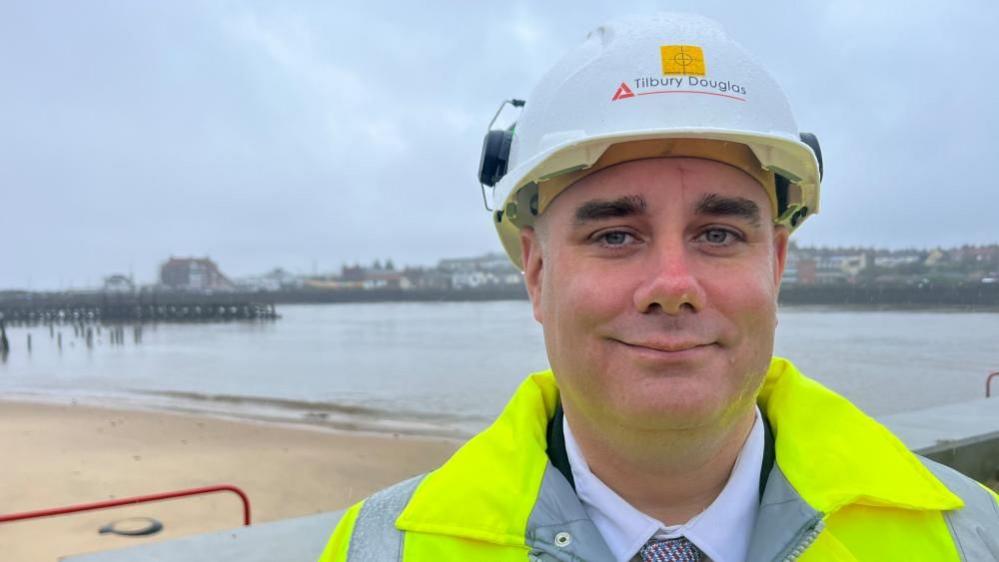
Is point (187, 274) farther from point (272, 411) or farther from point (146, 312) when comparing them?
point (272, 411)

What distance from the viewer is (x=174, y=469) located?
14508 mm

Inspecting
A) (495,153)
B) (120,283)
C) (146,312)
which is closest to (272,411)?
(495,153)

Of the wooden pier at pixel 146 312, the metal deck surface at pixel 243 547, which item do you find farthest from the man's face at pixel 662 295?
the wooden pier at pixel 146 312

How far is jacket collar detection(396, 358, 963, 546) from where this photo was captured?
146 cm

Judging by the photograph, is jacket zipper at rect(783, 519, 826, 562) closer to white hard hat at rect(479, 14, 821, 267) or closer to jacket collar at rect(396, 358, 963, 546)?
jacket collar at rect(396, 358, 963, 546)

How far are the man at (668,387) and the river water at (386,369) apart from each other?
1732 centimetres

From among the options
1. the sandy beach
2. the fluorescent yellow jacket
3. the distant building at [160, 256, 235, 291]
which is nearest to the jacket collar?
the fluorescent yellow jacket

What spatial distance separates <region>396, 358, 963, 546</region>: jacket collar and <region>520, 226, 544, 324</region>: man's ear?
0.28 m

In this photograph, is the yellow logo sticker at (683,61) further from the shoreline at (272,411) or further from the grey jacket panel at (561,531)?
the shoreline at (272,411)

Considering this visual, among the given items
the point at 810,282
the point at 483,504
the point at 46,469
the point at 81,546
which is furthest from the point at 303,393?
the point at 810,282

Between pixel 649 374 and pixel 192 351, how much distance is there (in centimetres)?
4945

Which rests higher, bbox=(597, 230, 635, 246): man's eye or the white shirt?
bbox=(597, 230, 635, 246): man's eye

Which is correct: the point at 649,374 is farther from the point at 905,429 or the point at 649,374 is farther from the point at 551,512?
the point at 905,429

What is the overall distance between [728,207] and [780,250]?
1.09ft
